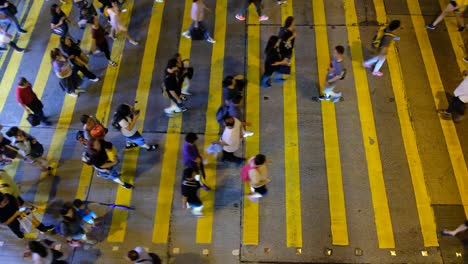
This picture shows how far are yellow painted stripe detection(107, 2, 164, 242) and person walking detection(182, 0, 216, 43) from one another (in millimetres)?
1102

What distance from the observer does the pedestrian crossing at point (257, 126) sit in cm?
776

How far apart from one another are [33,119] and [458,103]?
36.1 feet

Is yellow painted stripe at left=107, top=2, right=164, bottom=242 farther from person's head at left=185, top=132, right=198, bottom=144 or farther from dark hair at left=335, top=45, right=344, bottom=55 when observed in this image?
dark hair at left=335, top=45, right=344, bottom=55

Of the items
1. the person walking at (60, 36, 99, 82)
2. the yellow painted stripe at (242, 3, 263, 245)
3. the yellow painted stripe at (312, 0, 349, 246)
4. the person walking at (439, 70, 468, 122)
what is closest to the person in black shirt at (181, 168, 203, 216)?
the yellow painted stripe at (242, 3, 263, 245)

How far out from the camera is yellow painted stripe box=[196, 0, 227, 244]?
25.4 ft

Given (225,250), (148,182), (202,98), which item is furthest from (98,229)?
(202,98)

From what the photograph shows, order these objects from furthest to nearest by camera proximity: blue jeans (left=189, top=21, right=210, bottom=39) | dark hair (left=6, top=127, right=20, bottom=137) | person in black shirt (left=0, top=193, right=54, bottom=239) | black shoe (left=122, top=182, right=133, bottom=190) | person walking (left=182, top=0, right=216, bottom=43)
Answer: blue jeans (left=189, top=21, right=210, bottom=39), person walking (left=182, top=0, right=216, bottom=43), black shoe (left=122, top=182, right=133, bottom=190), dark hair (left=6, top=127, right=20, bottom=137), person in black shirt (left=0, top=193, right=54, bottom=239)

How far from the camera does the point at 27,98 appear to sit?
8203 mm

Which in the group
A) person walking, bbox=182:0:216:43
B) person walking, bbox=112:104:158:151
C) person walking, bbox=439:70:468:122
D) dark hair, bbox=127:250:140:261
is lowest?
dark hair, bbox=127:250:140:261

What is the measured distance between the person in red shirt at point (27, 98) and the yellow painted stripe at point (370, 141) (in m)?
8.31

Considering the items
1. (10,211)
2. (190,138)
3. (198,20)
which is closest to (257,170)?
(190,138)

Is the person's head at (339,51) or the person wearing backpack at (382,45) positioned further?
the person wearing backpack at (382,45)

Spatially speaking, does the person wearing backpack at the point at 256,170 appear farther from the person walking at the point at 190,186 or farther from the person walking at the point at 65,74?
the person walking at the point at 65,74

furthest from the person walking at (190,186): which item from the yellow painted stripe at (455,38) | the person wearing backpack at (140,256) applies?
the yellow painted stripe at (455,38)
